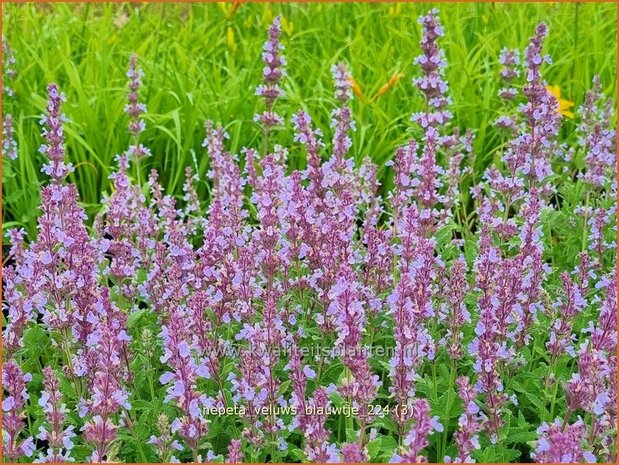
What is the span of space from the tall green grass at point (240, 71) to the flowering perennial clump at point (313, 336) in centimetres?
156

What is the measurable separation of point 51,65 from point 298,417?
14.5 ft

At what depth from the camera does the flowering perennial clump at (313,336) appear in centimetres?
269

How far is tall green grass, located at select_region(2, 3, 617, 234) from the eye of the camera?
5645 millimetres

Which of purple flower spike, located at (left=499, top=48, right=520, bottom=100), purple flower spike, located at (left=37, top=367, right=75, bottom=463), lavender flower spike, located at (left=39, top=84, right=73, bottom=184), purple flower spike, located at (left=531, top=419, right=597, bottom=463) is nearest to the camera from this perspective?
purple flower spike, located at (left=531, top=419, right=597, bottom=463)

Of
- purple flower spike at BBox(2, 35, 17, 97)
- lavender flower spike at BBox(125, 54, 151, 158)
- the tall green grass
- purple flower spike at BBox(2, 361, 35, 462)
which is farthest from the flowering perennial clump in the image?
purple flower spike at BBox(2, 35, 17, 97)

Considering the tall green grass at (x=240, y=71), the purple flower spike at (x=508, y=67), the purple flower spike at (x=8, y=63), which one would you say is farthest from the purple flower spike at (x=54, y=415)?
the purple flower spike at (x=8, y=63)

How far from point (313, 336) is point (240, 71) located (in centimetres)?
359

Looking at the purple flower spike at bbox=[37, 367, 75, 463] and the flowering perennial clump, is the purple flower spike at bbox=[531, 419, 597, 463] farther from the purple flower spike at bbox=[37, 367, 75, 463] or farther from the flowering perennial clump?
the purple flower spike at bbox=[37, 367, 75, 463]

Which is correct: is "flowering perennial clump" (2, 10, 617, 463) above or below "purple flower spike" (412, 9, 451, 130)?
below

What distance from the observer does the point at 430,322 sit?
11.3 feet

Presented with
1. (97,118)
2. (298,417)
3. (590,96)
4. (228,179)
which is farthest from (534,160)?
(97,118)

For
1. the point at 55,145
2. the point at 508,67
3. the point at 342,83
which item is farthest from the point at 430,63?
the point at 55,145

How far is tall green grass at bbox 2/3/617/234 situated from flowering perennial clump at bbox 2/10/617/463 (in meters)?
1.56

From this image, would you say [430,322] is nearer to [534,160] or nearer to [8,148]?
[534,160]
